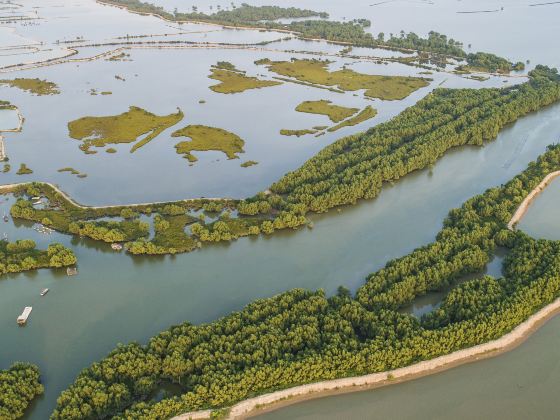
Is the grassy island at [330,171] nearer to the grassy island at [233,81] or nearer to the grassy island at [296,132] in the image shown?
the grassy island at [296,132]

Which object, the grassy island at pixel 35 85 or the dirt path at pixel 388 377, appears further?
the grassy island at pixel 35 85

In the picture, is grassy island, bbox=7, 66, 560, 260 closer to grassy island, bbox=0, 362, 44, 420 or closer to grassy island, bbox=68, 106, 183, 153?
grassy island, bbox=68, 106, 183, 153

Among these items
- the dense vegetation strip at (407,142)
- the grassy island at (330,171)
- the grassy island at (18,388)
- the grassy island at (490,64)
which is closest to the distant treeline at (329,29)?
the grassy island at (490,64)

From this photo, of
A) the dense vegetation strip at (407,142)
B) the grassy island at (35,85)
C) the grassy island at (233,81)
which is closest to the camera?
the dense vegetation strip at (407,142)

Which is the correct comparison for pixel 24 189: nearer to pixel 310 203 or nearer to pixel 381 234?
pixel 310 203

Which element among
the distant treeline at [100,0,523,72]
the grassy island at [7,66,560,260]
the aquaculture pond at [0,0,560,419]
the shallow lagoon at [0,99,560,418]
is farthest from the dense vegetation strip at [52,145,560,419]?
the distant treeline at [100,0,523,72]

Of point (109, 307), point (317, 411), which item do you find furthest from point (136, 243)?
point (317, 411)

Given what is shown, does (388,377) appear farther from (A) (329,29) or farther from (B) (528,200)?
(A) (329,29)
